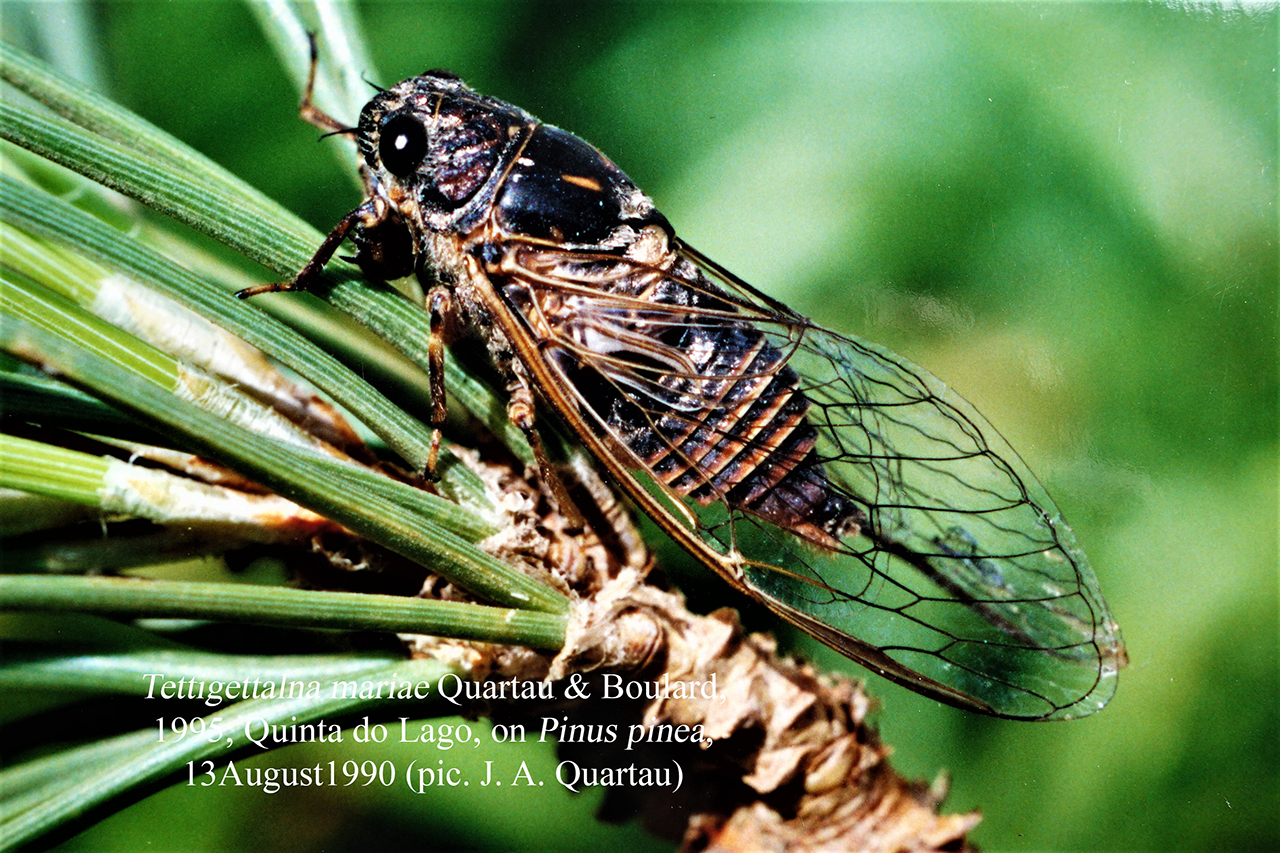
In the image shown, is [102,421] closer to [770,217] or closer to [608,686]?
[608,686]

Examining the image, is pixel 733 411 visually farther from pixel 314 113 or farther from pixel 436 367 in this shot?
pixel 314 113

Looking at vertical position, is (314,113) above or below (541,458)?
above

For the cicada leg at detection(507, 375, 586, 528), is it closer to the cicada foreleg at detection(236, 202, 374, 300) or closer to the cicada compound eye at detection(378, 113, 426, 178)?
the cicada foreleg at detection(236, 202, 374, 300)

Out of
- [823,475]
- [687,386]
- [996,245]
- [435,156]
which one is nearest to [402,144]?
[435,156]

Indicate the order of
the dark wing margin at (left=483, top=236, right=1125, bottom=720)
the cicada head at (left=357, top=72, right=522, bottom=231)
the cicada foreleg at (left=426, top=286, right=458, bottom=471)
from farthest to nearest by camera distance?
the cicada head at (left=357, top=72, right=522, bottom=231) → the dark wing margin at (left=483, top=236, right=1125, bottom=720) → the cicada foreleg at (left=426, top=286, right=458, bottom=471)

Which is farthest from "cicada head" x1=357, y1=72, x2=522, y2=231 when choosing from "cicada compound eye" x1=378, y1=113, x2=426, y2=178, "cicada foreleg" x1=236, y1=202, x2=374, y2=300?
"cicada foreleg" x1=236, y1=202, x2=374, y2=300
